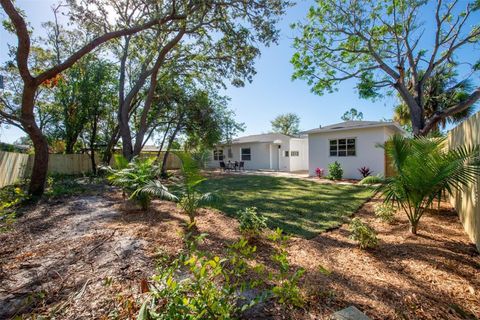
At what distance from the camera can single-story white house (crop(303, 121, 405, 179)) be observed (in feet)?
37.9

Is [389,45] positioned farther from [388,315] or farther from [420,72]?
[388,315]

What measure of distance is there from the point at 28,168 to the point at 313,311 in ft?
52.3

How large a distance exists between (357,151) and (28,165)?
58.0 feet

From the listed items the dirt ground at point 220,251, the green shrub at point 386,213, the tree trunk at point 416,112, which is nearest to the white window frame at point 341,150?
the tree trunk at point 416,112

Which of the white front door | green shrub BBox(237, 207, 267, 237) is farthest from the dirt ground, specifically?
the white front door

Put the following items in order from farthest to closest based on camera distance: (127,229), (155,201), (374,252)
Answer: (155,201), (127,229), (374,252)

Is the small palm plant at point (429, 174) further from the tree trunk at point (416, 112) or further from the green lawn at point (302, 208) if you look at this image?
the tree trunk at point (416, 112)

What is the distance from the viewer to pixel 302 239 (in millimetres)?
3900

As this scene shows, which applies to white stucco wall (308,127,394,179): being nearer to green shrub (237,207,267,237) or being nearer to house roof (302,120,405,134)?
house roof (302,120,405,134)

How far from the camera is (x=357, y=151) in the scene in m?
12.2

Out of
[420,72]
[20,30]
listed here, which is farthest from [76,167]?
[420,72]

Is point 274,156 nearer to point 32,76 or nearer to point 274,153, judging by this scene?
point 274,153

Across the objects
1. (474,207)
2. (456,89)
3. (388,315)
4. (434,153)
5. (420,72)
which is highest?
(420,72)

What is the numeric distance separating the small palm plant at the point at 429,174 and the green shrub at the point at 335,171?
8.22m
